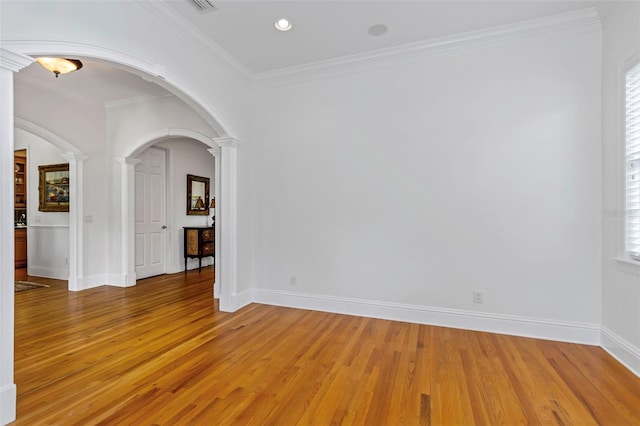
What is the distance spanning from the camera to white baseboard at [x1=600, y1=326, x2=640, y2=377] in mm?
2371

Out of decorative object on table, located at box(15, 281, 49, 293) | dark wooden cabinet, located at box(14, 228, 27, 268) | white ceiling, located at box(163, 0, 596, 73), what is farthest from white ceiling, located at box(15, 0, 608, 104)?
dark wooden cabinet, located at box(14, 228, 27, 268)

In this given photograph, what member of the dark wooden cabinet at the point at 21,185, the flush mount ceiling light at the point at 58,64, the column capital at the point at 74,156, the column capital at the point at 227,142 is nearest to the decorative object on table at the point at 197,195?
the column capital at the point at 74,156

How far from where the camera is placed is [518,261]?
123 inches

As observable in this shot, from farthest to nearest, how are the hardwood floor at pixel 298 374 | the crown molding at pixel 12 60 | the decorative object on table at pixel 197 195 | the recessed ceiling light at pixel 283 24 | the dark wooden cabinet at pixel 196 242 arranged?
the decorative object on table at pixel 197 195 < the dark wooden cabinet at pixel 196 242 < the recessed ceiling light at pixel 283 24 < the hardwood floor at pixel 298 374 < the crown molding at pixel 12 60

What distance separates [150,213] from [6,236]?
4323 mm

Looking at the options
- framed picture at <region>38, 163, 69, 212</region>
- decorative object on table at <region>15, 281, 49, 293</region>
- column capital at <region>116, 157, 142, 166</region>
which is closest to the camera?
decorative object on table at <region>15, 281, 49, 293</region>

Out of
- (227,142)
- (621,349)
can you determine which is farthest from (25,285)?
(621,349)

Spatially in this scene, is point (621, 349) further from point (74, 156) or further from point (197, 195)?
point (74, 156)

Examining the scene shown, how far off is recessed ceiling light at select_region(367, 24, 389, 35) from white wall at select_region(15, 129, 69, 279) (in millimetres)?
5792

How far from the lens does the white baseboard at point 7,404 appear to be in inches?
69.8

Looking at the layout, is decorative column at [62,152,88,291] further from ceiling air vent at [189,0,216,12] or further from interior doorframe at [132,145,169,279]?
ceiling air vent at [189,0,216,12]

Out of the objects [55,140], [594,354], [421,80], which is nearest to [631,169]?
[594,354]

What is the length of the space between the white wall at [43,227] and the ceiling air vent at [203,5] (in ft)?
15.0

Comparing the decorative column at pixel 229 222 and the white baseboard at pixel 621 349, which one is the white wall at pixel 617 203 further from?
the decorative column at pixel 229 222
